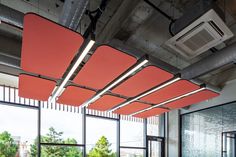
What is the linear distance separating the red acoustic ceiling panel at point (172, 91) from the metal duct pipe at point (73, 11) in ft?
6.80

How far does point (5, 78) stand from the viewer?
5.37 m

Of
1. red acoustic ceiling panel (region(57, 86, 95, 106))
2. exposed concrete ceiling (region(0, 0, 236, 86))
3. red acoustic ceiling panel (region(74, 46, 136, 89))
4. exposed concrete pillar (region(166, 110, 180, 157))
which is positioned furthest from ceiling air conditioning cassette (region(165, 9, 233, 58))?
exposed concrete pillar (region(166, 110, 180, 157))

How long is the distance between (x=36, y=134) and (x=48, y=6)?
10.9 ft

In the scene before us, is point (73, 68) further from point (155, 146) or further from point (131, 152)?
point (155, 146)

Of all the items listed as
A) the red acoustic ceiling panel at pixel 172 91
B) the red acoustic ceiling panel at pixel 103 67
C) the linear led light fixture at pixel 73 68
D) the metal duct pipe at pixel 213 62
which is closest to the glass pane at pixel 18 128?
the linear led light fixture at pixel 73 68

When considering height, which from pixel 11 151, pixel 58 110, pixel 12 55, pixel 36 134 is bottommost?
pixel 11 151

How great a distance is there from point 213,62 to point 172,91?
3.16ft

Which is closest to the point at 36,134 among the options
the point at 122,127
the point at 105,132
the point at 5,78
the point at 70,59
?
the point at 5,78

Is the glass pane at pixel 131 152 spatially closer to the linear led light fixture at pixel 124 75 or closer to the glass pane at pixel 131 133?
the glass pane at pixel 131 133

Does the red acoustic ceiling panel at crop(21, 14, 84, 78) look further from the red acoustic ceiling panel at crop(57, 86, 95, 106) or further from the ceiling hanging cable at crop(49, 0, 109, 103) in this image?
the red acoustic ceiling panel at crop(57, 86, 95, 106)

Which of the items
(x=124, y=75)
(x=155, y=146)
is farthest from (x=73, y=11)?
(x=155, y=146)

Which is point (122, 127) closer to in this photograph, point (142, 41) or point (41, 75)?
point (142, 41)

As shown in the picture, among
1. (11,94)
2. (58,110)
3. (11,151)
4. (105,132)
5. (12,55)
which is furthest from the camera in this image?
(105,132)

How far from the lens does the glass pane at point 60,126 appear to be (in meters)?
5.73
